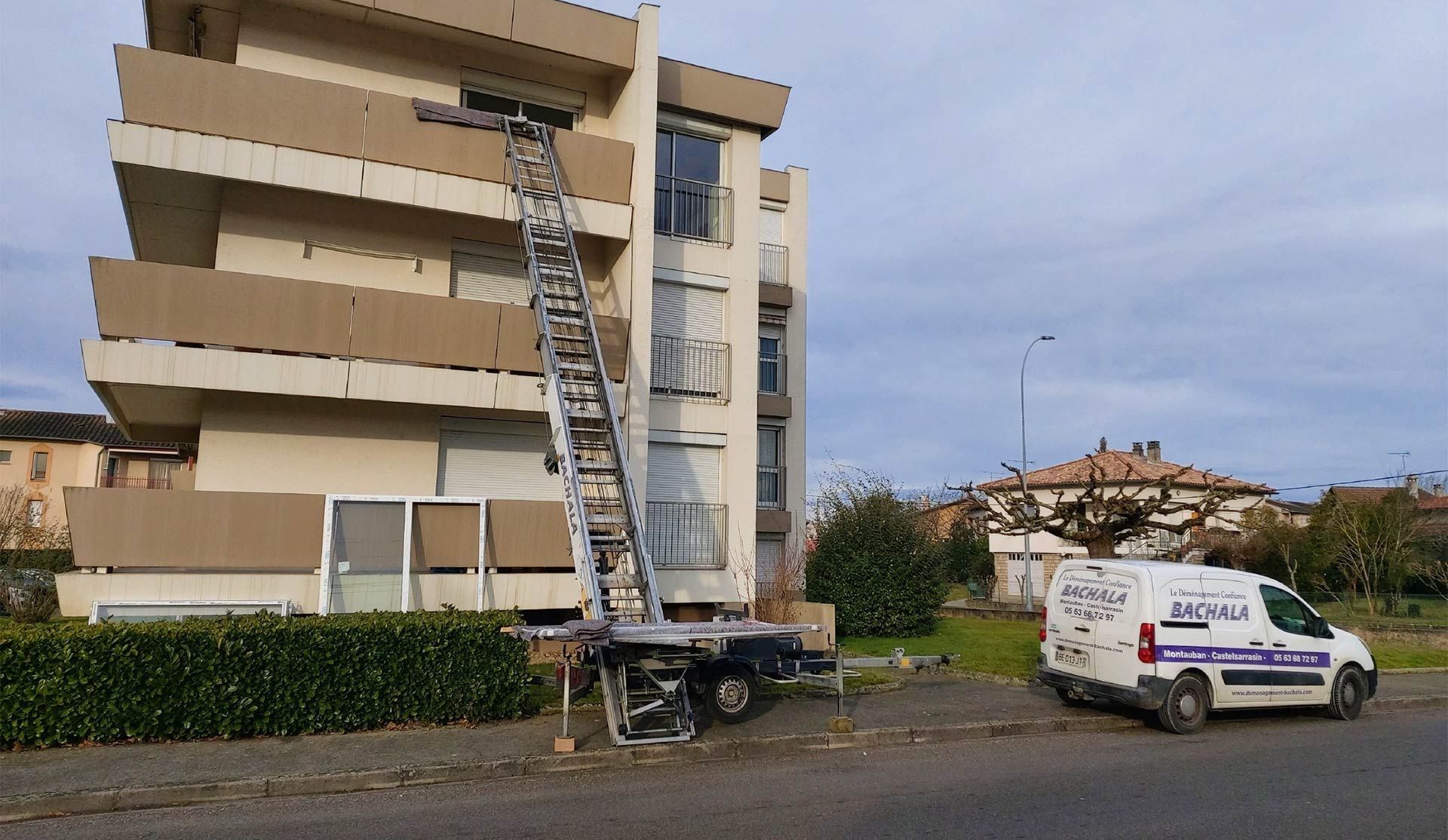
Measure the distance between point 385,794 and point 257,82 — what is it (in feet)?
33.3

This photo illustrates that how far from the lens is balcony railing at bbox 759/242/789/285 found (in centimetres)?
2005

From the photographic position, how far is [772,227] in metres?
20.5

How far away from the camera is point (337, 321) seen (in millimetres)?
13180

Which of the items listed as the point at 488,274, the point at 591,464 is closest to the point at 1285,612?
the point at 591,464

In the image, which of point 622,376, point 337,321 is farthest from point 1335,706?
point 337,321

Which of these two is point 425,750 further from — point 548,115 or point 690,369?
point 548,115

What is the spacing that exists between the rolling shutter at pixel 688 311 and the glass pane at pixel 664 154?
2.14m

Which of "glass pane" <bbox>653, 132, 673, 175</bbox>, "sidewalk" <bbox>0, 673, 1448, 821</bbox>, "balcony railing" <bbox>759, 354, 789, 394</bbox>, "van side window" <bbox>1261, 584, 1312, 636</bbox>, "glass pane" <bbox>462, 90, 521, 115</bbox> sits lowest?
"sidewalk" <bbox>0, 673, 1448, 821</bbox>

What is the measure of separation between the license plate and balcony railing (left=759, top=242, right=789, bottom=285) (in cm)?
1057

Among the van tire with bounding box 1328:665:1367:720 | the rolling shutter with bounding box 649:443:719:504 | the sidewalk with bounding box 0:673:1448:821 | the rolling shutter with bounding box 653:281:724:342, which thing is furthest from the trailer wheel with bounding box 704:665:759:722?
the van tire with bounding box 1328:665:1367:720

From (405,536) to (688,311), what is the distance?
608 cm

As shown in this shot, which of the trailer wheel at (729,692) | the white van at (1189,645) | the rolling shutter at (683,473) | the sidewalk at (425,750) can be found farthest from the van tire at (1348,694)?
the rolling shutter at (683,473)

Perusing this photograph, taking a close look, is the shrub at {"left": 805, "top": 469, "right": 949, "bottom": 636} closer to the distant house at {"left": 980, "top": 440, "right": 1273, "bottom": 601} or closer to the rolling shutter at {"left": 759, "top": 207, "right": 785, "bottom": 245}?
the rolling shutter at {"left": 759, "top": 207, "right": 785, "bottom": 245}

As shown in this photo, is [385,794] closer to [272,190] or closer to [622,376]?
[622,376]
